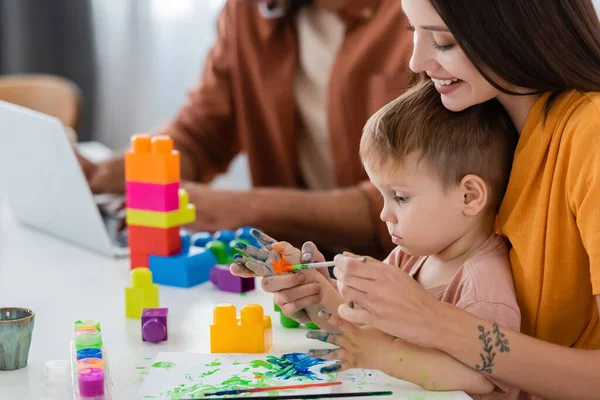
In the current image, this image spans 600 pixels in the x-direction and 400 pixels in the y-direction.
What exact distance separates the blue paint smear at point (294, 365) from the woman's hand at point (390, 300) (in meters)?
0.11

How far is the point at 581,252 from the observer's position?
1.01m

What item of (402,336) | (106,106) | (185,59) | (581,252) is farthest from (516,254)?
(106,106)

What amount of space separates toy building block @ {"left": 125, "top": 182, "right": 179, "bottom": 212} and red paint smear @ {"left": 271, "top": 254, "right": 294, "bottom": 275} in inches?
13.7

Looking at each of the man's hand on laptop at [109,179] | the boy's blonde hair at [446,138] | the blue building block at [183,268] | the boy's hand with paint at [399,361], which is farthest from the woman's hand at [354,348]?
the man's hand on laptop at [109,179]

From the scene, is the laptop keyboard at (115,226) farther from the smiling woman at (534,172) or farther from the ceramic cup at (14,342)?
the smiling woman at (534,172)

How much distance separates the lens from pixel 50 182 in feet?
5.13

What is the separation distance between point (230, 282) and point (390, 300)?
47cm

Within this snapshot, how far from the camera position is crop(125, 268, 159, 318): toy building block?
126 cm

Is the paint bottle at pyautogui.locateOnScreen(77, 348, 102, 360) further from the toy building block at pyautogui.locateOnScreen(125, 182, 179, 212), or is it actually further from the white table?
the toy building block at pyautogui.locateOnScreen(125, 182, 179, 212)

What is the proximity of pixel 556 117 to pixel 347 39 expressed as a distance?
1.04 metres

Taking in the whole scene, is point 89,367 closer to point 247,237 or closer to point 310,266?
point 310,266

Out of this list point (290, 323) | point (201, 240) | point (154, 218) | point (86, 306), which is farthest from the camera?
point (201, 240)

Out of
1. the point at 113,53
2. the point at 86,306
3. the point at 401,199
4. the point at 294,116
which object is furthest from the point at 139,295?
the point at 113,53

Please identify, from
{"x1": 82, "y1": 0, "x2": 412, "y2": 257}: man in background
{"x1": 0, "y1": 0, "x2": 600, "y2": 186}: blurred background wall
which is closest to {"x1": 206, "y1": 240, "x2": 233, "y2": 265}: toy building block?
{"x1": 82, "y1": 0, "x2": 412, "y2": 257}: man in background
